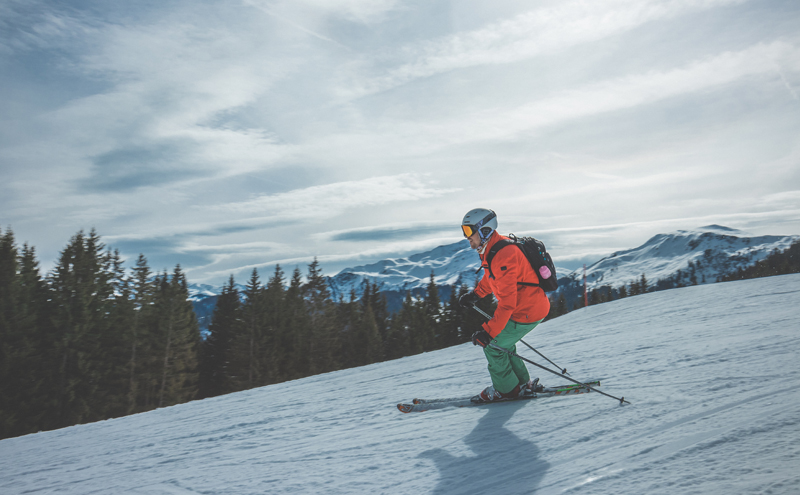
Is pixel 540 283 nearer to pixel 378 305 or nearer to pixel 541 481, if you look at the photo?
pixel 541 481

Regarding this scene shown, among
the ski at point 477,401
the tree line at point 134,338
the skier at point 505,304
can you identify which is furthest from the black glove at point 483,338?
the tree line at point 134,338

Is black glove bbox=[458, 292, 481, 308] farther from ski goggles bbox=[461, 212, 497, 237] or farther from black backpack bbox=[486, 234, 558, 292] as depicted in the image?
→ ski goggles bbox=[461, 212, 497, 237]

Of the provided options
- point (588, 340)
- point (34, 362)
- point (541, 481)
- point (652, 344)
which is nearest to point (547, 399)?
point (541, 481)

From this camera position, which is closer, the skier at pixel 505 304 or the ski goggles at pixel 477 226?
the skier at pixel 505 304

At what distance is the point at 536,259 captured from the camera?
4.58 metres

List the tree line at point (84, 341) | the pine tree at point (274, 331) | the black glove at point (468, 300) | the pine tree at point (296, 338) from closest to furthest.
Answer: the black glove at point (468, 300) < the tree line at point (84, 341) < the pine tree at point (274, 331) < the pine tree at point (296, 338)

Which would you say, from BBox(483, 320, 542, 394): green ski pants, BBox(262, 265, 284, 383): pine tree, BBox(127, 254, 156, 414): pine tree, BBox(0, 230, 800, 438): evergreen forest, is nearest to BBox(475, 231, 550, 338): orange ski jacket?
BBox(483, 320, 542, 394): green ski pants

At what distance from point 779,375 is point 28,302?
3403 centimetres

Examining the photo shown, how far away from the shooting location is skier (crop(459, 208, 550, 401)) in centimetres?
443

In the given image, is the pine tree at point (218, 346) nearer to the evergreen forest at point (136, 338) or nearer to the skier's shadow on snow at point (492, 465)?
the evergreen forest at point (136, 338)

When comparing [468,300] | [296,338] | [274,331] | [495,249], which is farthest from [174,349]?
[495,249]

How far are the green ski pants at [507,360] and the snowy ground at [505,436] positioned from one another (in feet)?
1.03

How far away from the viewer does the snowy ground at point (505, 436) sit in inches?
104

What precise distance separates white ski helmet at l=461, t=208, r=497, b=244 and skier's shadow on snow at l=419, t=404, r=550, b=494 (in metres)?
1.92
